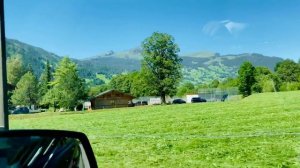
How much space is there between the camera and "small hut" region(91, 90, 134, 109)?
409 cm

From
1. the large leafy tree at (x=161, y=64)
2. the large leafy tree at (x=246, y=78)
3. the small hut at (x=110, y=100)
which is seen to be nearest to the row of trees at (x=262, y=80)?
the large leafy tree at (x=246, y=78)

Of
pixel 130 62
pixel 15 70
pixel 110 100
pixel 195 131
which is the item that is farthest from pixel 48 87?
pixel 195 131

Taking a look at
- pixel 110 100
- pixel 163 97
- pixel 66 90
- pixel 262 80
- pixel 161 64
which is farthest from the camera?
pixel 161 64

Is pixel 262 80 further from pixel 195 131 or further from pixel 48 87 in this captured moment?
pixel 48 87

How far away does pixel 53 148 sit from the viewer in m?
0.84

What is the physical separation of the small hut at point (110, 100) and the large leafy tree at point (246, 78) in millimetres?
1047

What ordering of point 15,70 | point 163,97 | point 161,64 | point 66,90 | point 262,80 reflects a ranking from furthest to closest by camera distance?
1. point 161,64
2. point 163,97
3. point 66,90
4. point 262,80
5. point 15,70

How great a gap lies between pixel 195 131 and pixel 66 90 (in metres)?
1.35

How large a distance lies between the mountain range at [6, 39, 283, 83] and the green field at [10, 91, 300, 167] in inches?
14.9

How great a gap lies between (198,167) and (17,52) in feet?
7.22

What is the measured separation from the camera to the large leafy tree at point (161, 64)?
4297 millimetres

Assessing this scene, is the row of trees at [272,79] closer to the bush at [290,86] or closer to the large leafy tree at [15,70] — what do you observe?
the bush at [290,86]

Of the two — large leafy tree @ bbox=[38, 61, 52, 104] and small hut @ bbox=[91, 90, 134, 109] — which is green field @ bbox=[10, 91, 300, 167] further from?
large leafy tree @ bbox=[38, 61, 52, 104]

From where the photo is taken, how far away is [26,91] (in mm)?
3779
